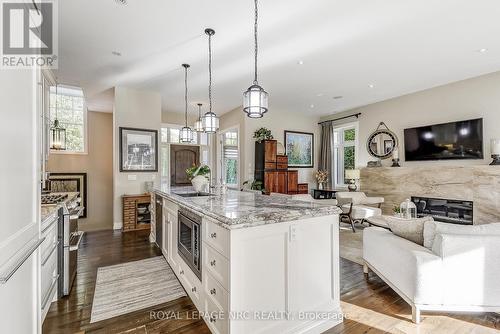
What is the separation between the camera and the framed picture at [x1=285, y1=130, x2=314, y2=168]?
7387mm

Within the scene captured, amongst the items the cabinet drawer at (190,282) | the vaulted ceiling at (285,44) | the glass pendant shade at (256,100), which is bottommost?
the cabinet drawer at (190,282)

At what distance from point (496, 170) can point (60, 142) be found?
7.89 meters

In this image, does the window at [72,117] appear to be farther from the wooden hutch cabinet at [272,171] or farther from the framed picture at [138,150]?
the wooden hutch cabinet at [272,171]

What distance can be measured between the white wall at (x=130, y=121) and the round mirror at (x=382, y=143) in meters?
5.53

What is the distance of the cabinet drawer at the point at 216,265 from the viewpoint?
158 cm

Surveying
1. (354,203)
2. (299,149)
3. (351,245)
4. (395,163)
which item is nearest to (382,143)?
(395,163)

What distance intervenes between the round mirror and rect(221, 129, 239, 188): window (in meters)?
3.85

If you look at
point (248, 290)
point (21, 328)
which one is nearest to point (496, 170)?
point (248, 290)

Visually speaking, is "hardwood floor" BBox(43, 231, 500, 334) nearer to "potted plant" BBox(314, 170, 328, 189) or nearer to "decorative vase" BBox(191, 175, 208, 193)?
"decorative vase" BBox(191, 175, 208, 193)

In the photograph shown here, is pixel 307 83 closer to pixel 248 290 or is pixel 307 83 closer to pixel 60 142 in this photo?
pixel 248 290

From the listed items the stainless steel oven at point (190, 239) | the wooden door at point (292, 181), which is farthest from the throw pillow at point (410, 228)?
the wooden door at point (292, 181)

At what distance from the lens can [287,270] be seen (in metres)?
1.74

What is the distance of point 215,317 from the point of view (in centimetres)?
174

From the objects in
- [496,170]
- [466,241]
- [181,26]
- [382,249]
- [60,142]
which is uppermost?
[181,26]
